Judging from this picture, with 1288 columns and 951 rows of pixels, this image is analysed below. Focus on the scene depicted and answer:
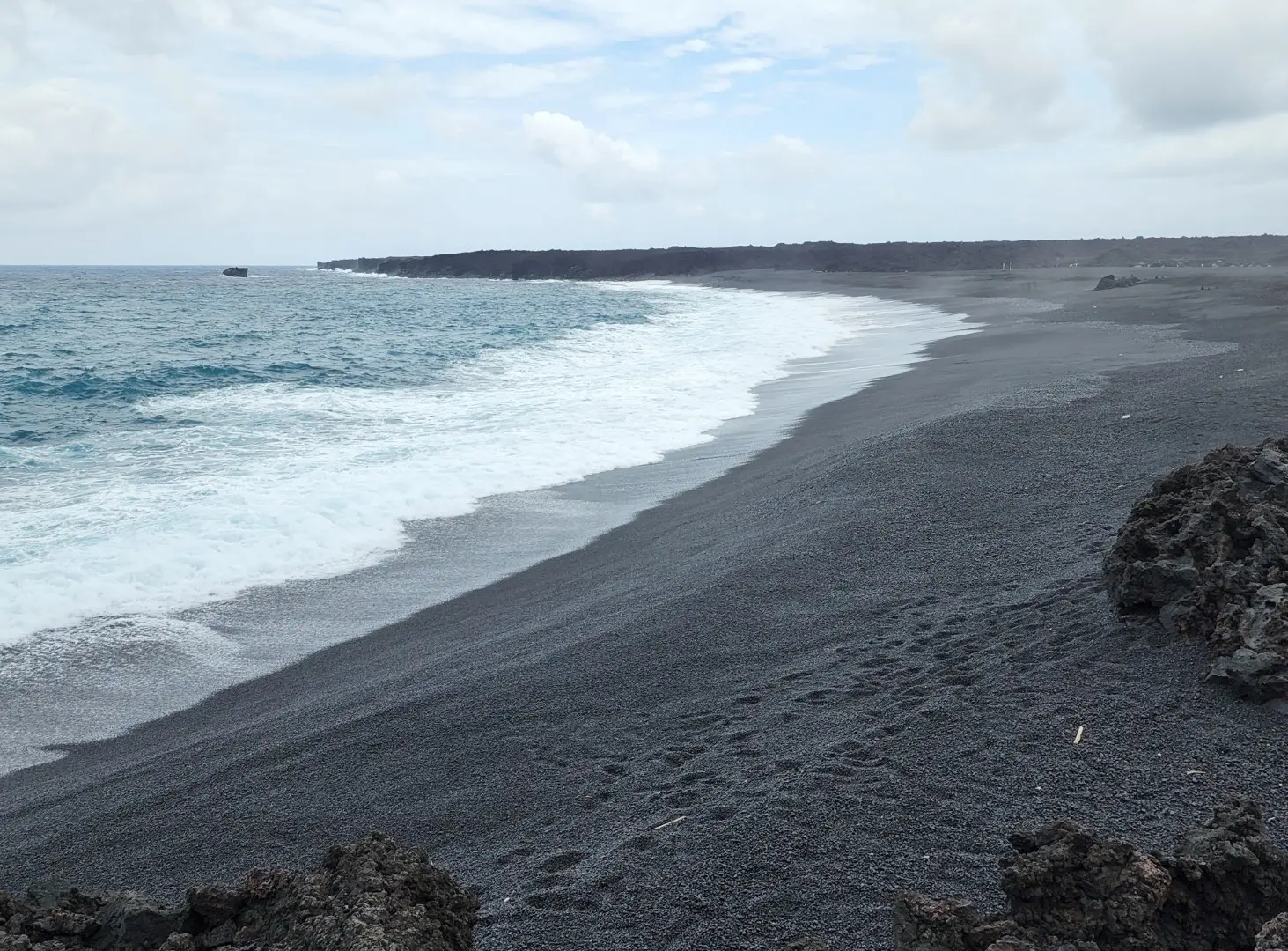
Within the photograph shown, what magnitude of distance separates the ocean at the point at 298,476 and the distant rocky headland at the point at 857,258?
153 ft

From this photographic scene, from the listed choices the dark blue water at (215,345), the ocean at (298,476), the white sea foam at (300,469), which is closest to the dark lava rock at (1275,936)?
the ocean at (298,476)

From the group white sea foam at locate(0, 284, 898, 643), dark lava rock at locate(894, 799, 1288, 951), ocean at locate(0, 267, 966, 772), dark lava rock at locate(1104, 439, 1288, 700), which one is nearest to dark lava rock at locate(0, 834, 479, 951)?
dark lava rock at locate(894, 799, 1288, 951)

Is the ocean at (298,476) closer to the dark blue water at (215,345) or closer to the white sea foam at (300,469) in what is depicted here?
the white sea foam at (300,469)

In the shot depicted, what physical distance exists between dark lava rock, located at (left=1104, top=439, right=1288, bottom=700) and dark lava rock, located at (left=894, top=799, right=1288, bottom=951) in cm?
144

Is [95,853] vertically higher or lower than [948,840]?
lower

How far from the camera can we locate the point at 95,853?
3512mm

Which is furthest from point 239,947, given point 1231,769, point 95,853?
point 1231,769

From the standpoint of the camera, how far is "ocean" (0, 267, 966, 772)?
5.87 meters

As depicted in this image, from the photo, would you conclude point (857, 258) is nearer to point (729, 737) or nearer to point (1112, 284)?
point (1112, 284)

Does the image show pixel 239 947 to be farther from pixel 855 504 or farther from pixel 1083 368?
pixel 1083 368

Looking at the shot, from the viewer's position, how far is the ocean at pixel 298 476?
5.87m

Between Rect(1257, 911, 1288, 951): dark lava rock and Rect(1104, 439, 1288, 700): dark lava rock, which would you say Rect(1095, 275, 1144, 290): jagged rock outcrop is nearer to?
Rect(1104, 439, 1288, 700): dark lava rock

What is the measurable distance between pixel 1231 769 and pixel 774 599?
2.54m

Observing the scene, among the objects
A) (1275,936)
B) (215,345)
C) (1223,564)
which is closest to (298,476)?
(1223,564)
